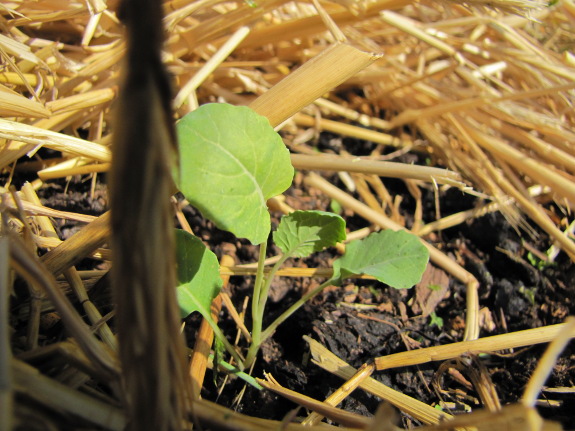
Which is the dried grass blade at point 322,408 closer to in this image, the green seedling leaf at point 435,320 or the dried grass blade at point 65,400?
the dried grass blade at point 65,400

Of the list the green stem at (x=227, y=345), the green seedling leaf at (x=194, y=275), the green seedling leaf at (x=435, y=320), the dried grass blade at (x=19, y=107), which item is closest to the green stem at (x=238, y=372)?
the green stem at (x=227, y=345)

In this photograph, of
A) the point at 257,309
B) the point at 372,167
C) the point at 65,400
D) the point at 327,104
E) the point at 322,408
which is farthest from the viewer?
the point at 327,104

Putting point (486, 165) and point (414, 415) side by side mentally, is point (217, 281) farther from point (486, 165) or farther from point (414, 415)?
point (486, 165)

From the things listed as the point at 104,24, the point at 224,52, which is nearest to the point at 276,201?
the point at 224,52

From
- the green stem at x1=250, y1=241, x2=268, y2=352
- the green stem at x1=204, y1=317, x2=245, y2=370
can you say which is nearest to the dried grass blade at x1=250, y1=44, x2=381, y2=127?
the green stem at x1=250, y1=241, x2=268, y2=352

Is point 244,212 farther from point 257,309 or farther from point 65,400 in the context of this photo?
point 65,400

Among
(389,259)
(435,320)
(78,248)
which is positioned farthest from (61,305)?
(435,320)
